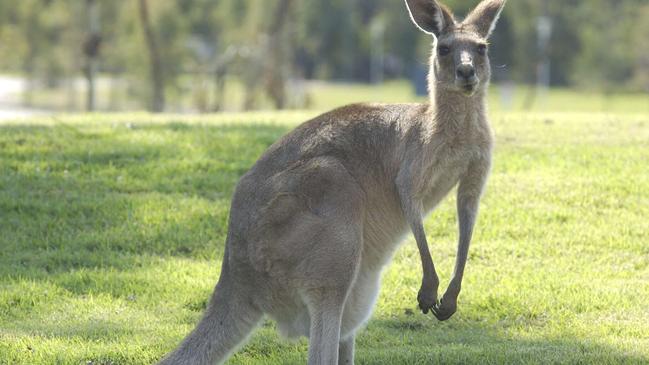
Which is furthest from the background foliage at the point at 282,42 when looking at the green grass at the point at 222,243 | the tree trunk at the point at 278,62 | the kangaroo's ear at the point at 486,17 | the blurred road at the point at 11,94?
the kangaroo's ear at the point at 486,17

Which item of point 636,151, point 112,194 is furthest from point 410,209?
point 636,151

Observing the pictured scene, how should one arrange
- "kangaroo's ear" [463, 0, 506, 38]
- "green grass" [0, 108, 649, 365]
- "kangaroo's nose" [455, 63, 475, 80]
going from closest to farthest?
1. "kangaroo's nose" [455, 63, 475, 80]
2. "kangaroo's ear" [463, 0, 506, 38]
3. "green grass" [0, 108, 649, 365]

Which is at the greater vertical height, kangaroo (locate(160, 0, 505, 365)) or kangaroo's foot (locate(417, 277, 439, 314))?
kangaroo (locate(160, 0, 505, 365))

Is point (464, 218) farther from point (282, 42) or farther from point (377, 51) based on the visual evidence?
point (377, 51)

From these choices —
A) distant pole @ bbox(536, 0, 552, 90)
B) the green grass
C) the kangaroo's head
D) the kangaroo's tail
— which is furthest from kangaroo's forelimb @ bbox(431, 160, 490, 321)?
distant pole @ bbox(536, 0, 552, 90)

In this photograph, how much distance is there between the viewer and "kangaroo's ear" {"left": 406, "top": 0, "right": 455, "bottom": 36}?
4840mm

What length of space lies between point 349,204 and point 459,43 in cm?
92

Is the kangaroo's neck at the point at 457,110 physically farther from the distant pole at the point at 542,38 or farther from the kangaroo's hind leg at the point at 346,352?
the distant pole at the point at 542,38

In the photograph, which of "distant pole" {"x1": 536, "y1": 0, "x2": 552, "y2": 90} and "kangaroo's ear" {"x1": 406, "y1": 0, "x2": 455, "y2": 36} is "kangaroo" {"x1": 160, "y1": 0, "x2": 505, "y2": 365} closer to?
"kangaroo's ear" {"x1": 406, "y1": 0, "x2": 455, "y2": 36}

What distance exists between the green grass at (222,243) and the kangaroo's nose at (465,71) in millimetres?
1502

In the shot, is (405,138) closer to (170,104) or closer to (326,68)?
(170,104)

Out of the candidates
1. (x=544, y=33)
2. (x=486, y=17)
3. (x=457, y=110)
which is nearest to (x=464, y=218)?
(x=457, y=110)

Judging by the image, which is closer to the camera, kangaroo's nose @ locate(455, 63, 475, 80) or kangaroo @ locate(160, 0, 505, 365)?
kangaroo @ locate(160, 0, 505, 365)

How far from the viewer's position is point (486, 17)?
4.93 meters
